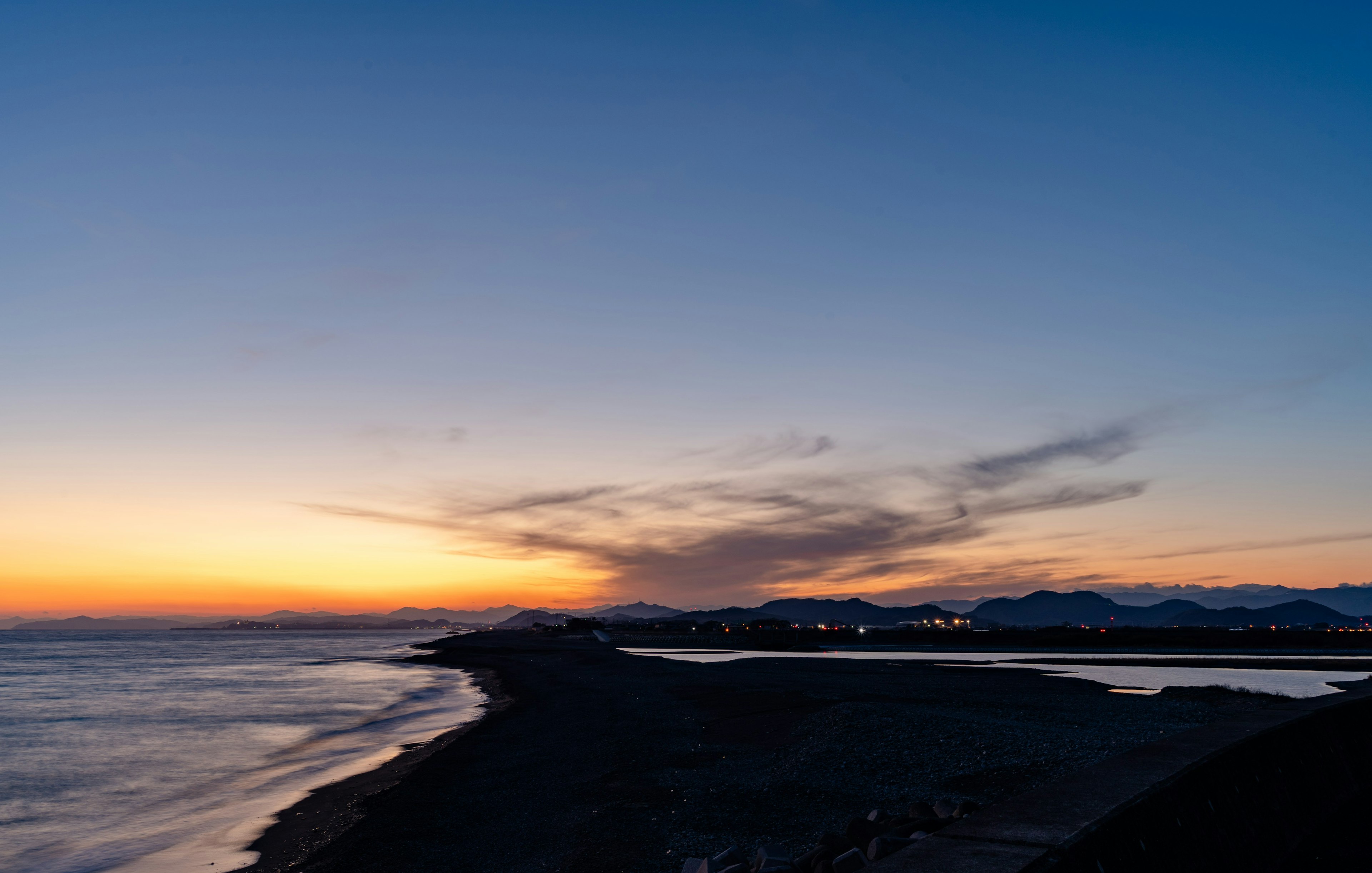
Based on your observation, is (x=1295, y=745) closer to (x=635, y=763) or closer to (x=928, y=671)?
(x=635, y=763)

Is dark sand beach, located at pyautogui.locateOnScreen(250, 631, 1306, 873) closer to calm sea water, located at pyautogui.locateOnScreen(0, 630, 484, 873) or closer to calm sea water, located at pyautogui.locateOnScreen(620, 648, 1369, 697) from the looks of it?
calm sea water, located at pyautogui.locateOnScreen(0, 630, 484, 873)

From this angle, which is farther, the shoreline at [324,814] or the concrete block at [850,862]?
the shoreline at [324,814]

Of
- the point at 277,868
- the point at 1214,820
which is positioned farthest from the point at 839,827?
the point at 277,868

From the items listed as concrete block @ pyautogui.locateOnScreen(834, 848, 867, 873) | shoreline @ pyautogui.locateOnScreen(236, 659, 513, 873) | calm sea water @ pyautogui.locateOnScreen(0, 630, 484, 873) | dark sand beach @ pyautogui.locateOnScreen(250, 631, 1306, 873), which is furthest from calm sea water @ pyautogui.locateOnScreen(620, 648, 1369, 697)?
calm sea water @ pyautogui.locateOnScreen(0, 630, 484, 873)

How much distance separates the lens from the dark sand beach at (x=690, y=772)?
42.5ft

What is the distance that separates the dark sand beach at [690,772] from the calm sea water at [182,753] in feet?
6.76

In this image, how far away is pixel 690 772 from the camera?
17797mm

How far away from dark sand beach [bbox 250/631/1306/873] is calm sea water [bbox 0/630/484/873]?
206 cm

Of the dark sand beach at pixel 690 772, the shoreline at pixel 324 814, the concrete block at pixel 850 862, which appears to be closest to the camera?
the concrete block at pixel 850 862

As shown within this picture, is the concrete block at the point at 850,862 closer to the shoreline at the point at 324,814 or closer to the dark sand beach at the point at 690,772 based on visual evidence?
the dark sand beach at the point at 690,772

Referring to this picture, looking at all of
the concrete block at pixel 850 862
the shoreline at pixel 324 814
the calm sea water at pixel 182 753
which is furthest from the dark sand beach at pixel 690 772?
the concrete block at pixel 850 862

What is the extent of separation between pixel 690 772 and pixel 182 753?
23963 millimetres

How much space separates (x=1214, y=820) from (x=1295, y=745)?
300 centimetres

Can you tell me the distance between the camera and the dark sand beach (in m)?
13.0
